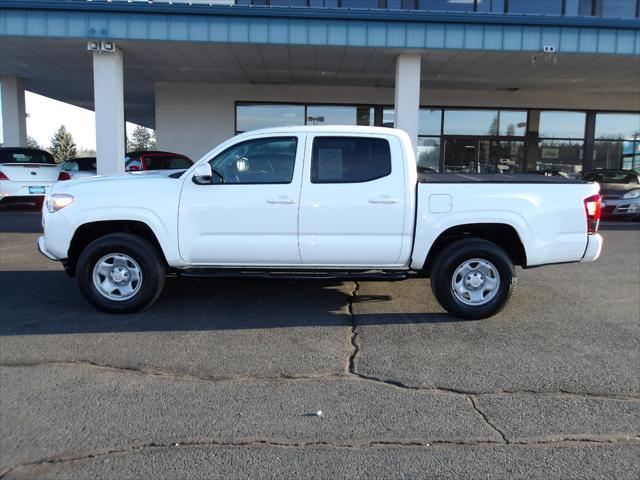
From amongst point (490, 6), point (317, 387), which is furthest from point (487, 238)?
point (490, 6)

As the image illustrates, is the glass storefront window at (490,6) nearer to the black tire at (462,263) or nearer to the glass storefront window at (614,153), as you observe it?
the glass storefront window at (614,153)

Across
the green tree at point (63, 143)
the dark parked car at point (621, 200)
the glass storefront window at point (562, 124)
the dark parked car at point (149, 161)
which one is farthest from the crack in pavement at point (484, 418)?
the green tree at point (63, 143)

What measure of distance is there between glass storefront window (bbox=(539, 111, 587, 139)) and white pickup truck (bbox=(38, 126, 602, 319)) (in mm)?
15819

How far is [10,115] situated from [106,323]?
17.1m

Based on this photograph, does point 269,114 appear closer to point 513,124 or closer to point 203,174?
point 513,124

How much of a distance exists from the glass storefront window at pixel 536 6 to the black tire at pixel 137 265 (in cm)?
1513

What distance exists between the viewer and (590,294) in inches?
271

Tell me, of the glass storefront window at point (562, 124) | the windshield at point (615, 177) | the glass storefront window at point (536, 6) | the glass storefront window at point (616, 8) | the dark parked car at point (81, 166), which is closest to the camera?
the dark parked car at point (81, 166)

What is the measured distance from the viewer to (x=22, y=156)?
539 inches

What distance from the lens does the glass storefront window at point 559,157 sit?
66.2 ft

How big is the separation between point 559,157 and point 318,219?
17513mm

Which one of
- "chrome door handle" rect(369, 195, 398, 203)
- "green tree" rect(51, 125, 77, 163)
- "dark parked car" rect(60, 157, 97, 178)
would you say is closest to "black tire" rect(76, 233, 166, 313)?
"chrome door handle" rect(369, 195, 398, 203)

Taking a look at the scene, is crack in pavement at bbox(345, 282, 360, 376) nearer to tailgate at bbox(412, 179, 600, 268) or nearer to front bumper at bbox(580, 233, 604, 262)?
tailgate at bbox(412, 179, 600, 268)

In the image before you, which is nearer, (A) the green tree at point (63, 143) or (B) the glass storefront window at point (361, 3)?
(B) the glass storefront window at point (361, 3)
